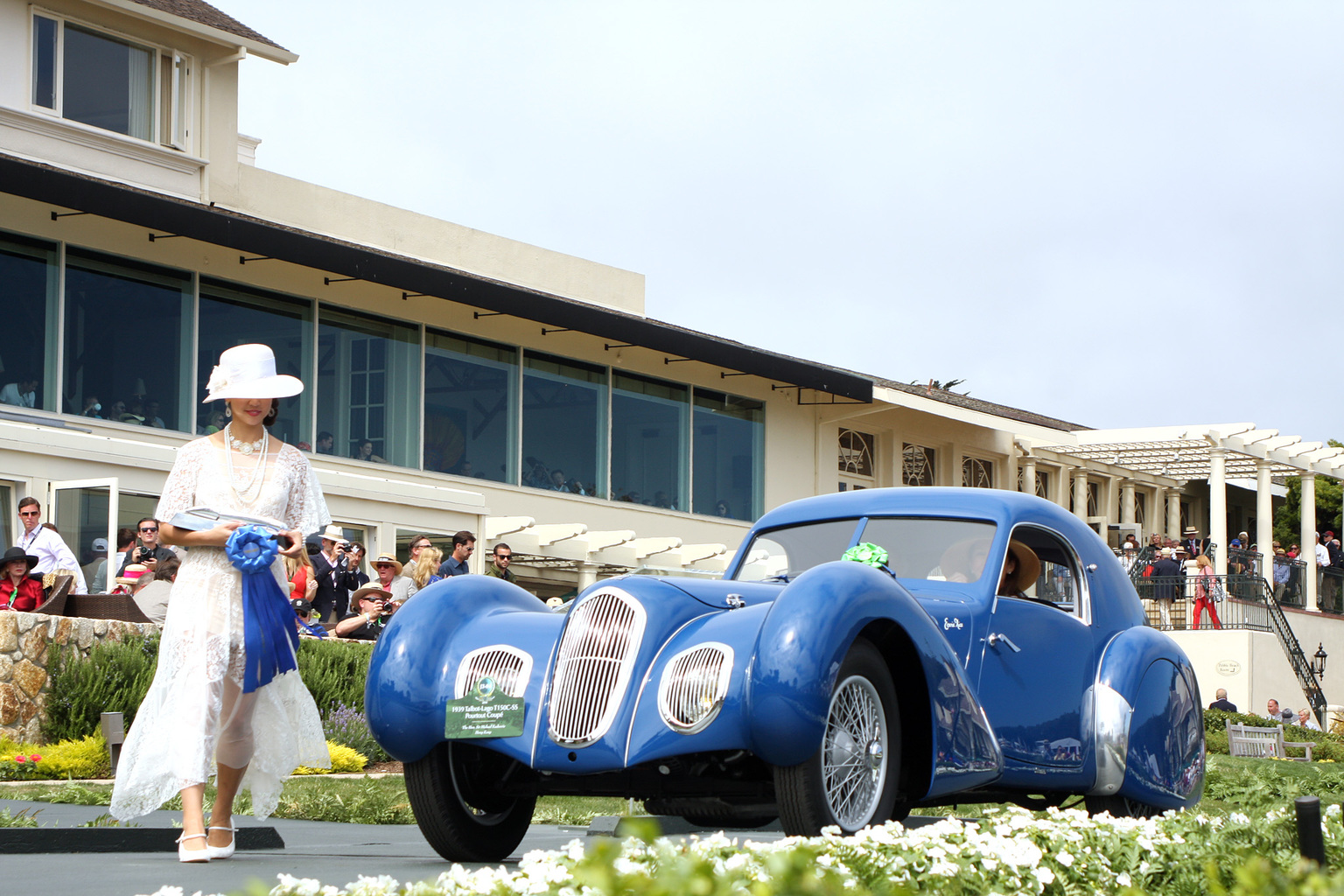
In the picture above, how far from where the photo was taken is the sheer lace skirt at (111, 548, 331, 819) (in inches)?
249

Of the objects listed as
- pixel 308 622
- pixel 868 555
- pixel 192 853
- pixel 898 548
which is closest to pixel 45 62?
pixel 308 622

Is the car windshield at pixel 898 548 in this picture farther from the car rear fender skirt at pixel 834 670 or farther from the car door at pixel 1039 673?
the car rear fender skirt at pixel 834 670

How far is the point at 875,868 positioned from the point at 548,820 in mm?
5253

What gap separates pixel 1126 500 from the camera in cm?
4112

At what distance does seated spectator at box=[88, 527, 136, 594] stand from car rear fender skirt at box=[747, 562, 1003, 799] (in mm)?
10812

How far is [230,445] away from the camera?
6.80 meters

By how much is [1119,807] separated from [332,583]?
9.81 meters

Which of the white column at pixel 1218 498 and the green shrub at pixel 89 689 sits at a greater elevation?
the white column at pixel 1218 498

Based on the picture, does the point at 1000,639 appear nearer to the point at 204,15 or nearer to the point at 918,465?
the point at 204,15

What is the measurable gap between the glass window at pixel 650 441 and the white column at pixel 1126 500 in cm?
1571

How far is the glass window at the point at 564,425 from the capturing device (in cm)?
2666

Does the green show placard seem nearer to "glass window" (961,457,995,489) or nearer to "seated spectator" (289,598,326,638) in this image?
"seated spectator" (289,598,326,638)

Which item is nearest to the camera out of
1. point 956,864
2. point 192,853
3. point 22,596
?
point 956,864

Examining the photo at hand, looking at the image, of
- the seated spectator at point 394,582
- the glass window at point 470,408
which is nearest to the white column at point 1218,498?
the glass window at point 470,408
